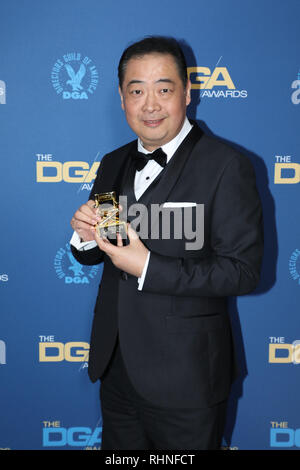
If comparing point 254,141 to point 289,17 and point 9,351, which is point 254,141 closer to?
point 289,17

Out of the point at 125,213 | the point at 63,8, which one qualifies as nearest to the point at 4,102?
the point at 63,8

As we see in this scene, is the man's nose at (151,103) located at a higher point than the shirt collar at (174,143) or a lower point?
higher

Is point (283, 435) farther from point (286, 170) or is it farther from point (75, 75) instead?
point (75, 75)

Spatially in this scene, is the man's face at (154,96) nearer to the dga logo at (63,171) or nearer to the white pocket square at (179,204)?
the white pocket square at (179,204)

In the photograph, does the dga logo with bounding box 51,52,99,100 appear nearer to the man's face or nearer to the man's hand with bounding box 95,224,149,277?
the man's face

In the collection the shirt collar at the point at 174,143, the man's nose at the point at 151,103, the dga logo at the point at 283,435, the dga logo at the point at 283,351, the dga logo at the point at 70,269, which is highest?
the man's nose at the point at 151,103

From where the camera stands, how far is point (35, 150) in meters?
2.35

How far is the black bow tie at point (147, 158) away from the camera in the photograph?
1610mm

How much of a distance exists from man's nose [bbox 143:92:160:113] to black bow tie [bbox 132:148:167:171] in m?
0.16

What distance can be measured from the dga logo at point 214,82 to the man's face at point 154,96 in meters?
0.76

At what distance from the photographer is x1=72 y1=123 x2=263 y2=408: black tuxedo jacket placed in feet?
4.79

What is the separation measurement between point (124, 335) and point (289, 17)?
6.06ft

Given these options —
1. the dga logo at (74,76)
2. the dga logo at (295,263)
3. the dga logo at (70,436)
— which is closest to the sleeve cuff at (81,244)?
the dga logo at (74,76)

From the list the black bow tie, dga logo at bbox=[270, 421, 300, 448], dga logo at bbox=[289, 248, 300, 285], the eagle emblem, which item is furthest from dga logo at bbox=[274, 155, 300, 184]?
dga logo at bbox=[270, 421, 300, 448]
